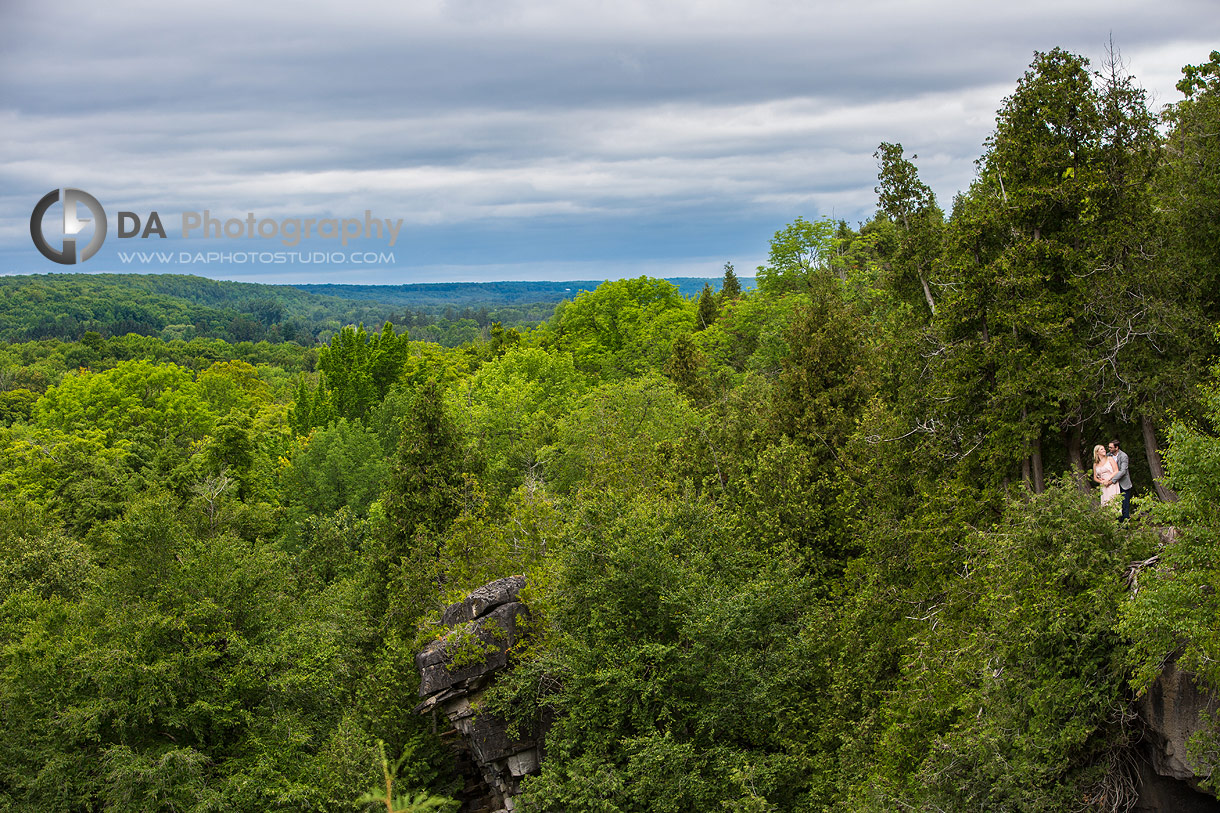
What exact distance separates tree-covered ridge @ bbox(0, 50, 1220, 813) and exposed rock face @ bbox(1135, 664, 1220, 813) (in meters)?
0.42

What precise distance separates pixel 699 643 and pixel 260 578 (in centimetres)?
1246

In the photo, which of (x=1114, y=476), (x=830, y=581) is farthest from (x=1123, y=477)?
(x=830, y=581)

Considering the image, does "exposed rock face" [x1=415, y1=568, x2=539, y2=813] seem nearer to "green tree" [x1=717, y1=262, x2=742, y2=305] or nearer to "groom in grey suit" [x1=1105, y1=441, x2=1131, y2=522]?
"groom in grey suit" [x1=1105, y1=441, x2=1131, y2=522]

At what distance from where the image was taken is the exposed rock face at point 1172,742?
535 inches

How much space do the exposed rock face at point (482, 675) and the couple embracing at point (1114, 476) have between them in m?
13.9

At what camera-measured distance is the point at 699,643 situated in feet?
66.3

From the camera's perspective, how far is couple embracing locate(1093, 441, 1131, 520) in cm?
1609

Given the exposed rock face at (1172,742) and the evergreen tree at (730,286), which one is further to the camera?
the evergreen tree at (730,286)

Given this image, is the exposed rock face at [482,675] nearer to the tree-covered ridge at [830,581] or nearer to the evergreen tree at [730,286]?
the tree-covered ridge at [830,581]

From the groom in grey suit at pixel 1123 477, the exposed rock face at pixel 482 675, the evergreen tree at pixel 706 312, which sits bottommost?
the exposed rock face at pixel 482 675

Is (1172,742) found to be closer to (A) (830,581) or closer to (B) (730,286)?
(A) (830,581)

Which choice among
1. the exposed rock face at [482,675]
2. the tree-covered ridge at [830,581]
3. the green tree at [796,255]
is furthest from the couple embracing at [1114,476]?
the green tree at [796,255]

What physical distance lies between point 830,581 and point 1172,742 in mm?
10796

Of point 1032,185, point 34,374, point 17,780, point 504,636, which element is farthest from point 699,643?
point 34,374
